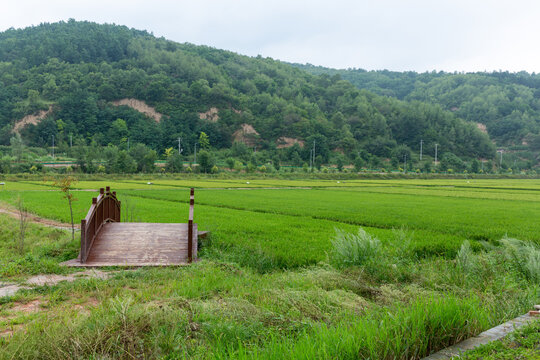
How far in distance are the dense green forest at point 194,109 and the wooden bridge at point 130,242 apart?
87.1 metres

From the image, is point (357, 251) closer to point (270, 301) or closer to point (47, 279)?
point (270, 301)

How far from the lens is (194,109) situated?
410 feet

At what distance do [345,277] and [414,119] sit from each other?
137m

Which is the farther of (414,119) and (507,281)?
(414,119)

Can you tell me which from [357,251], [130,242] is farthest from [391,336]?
[130,242]

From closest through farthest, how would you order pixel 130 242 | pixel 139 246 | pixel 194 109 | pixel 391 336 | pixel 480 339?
pixel 391 336
pixel 480 339
pixel 139 246
pixel 130 242
pixel 194 109

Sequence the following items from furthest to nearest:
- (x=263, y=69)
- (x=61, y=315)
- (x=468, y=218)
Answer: (x=263, y=69) → (x=468, y=218) → (x=61, y=315)

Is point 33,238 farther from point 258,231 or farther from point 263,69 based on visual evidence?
point 263,69

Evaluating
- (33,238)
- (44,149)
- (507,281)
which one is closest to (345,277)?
(507,281)

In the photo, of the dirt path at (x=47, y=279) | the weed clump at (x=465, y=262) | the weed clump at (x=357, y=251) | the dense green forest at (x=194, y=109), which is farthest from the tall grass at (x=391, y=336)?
the dense green forest at (x=194, y=109)

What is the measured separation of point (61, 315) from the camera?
183 inches

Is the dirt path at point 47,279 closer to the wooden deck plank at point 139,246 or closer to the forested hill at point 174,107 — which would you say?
the wooden deck plank at point 139,246

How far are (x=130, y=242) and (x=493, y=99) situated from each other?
173294mm

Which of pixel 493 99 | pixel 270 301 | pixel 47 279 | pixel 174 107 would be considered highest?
pixel 493 99
